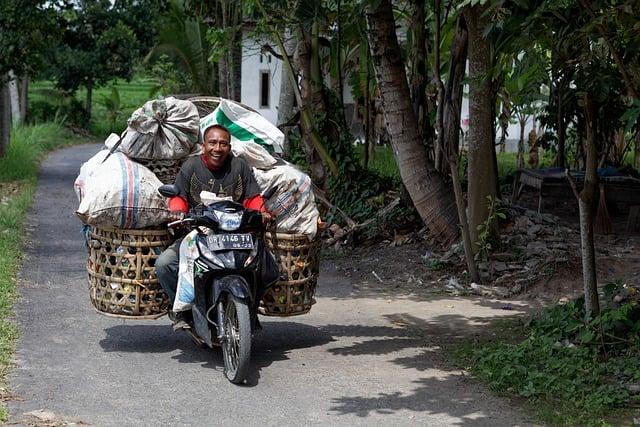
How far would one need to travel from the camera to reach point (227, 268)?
6.50m

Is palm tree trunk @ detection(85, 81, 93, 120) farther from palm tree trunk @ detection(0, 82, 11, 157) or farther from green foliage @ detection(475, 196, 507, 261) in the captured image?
green foliage @ detection(475, 196, 507, 261)

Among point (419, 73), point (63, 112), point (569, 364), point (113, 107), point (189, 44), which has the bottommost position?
point (569, 364)

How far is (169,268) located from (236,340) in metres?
0.72

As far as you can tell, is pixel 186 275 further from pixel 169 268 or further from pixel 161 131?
pixel 161 131

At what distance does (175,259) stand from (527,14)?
2.80m

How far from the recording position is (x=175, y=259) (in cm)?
677

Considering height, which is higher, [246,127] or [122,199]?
[246,127]

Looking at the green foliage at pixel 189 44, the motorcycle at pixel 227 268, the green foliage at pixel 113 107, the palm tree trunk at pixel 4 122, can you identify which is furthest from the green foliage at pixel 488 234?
the green foliage at pixel 113 107

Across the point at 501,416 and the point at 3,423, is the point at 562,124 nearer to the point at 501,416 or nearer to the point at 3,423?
the point at 501,416

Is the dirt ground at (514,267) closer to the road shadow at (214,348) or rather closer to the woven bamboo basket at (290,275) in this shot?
the road shadow at (214,348)

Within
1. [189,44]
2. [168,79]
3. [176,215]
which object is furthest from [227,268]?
[168,79]

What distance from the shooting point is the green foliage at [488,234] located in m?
9.71

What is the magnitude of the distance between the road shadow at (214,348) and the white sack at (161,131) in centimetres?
139

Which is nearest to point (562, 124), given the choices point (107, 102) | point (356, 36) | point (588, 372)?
point (356, 36)
